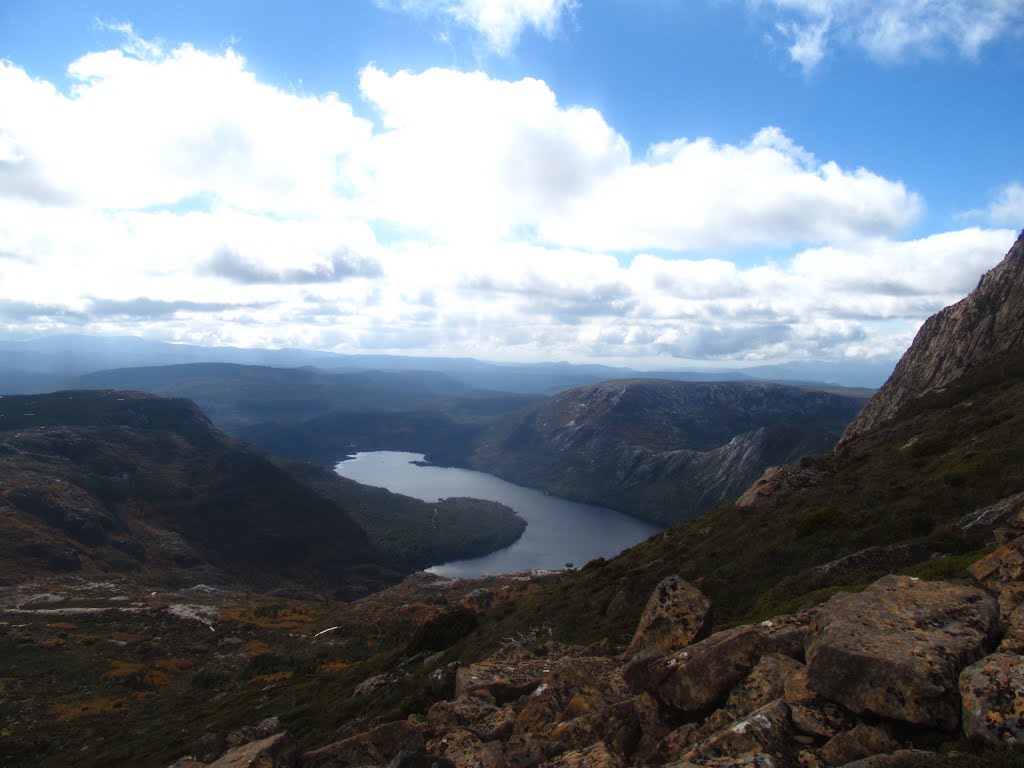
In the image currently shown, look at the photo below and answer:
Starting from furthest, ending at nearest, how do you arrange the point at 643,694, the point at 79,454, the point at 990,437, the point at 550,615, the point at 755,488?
1. the point at 79,454
2. the point at 755,488
3. the point at 990,437
4. the point at 550,615
5. the point at 643,694

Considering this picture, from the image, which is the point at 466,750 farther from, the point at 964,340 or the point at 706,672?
the point at 964,340

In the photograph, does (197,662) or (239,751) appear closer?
(239,751)

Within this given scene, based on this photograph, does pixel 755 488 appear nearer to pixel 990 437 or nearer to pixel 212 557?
pixel 990 437

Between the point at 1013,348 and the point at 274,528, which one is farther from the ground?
the point at 1013,348

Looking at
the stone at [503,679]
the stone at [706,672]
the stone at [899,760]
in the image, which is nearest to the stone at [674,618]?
the stone at [706,672]

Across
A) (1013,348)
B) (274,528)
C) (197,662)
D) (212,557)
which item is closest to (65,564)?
(212,557)

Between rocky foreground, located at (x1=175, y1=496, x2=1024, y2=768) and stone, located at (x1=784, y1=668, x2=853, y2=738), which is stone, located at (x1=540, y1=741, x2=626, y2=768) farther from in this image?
stone, located at (x1=784, y1=668, x2=853, y2=738)

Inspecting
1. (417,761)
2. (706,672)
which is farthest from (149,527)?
(706,672)
